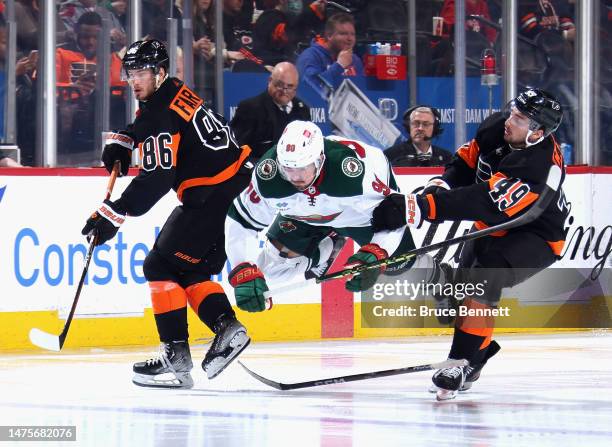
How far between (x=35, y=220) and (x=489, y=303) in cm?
298

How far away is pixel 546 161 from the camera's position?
5059 mm

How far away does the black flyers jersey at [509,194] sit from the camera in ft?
16.4

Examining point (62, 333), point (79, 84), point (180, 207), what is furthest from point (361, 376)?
point (79, 84)

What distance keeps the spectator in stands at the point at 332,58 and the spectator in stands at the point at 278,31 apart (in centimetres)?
10

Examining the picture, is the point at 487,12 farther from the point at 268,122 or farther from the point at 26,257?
the point at 26,257

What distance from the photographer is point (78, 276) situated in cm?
724

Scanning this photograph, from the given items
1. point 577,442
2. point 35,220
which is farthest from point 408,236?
point 35,220

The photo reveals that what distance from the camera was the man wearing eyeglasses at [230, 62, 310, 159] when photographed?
7.67m

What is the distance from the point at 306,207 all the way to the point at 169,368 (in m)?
0.93

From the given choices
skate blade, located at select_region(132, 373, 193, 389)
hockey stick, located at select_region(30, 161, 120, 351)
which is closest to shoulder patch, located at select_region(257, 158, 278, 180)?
hockey stick, located at select_region(30, 161, 120, 351)

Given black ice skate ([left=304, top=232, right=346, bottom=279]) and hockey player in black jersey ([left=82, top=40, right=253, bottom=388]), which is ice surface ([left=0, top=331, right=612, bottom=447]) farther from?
black ice skate ([left=304, top=232, right=346, bottom=279])

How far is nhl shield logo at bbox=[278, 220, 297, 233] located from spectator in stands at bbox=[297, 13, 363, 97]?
2593mm

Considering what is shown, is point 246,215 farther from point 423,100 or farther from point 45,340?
point 423,100

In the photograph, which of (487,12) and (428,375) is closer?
(428,375)
